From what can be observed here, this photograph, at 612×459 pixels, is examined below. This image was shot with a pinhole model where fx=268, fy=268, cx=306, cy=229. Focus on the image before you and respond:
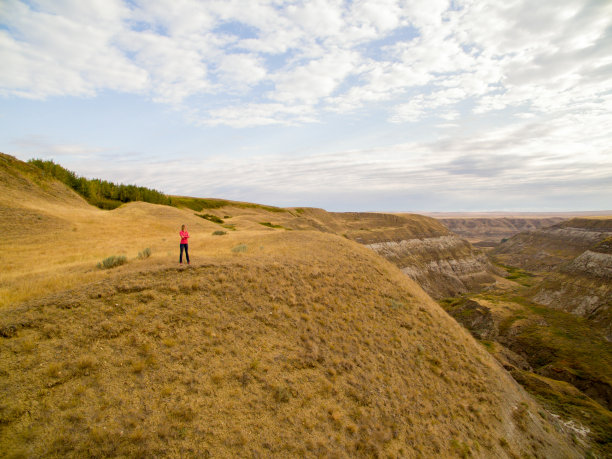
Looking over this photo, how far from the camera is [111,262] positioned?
14367 mm

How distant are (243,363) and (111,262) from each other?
31.9 ft

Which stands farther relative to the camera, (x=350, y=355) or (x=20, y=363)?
Answer: (x=350, y=355)

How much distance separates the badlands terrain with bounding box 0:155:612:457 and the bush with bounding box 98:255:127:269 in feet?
1.21

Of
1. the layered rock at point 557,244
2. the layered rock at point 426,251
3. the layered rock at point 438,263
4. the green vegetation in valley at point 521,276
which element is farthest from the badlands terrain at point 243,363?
the layered rock at point 557,244

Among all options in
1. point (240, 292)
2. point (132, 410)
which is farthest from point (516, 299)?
point (132, 410)

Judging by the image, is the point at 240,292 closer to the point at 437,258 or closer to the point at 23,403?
the point at 23,403

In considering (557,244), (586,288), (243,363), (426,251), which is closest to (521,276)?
(557,244)

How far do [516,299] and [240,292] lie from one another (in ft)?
184

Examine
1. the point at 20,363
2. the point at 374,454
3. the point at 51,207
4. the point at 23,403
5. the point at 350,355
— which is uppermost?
the point at 51,207

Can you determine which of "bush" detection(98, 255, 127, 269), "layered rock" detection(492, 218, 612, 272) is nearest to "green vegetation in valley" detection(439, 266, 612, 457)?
"bush" detection(98, 255, 127, 269)

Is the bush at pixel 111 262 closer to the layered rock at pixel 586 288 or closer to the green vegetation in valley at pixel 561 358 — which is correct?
the green vegetation in valley at pixel 561 358

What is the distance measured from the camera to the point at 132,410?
7.29 m

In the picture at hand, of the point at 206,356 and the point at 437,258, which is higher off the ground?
the point at 206,356

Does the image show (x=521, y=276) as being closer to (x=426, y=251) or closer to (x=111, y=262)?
(x=426, y=251)
